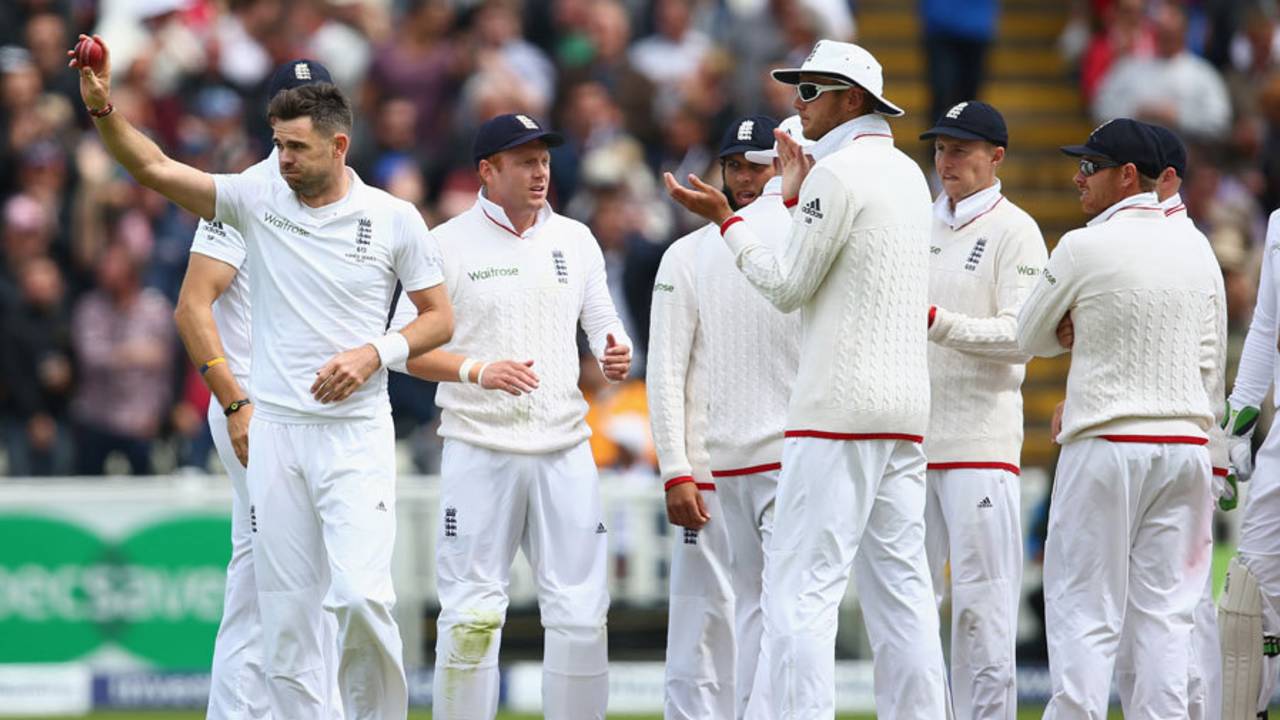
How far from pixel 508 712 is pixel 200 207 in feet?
18.8

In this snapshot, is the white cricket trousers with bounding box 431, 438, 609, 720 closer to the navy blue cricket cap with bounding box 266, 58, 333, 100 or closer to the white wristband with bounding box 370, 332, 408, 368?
the white wristband with bounding box 370, 332, 408, 368

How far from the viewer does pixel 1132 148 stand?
27.6ft

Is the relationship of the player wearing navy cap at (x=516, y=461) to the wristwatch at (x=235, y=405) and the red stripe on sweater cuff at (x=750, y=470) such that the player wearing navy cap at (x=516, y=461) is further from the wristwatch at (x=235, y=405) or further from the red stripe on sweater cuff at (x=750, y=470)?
the wristwatch at (x=235, y=405)

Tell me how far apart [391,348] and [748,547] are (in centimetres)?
190

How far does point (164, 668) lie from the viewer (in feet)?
42.7

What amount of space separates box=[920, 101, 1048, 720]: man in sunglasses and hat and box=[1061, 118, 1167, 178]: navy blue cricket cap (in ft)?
2.02

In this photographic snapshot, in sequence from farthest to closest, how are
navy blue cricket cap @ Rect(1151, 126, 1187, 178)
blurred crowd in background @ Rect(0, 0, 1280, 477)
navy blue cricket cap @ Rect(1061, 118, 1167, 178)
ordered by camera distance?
blurred crowd in background @ Rect(0, 0, 1280, 477) → navy blue cricket cap @ Rect(1151, 126, 1187, 178) → navy blue cricket cap @ Rect(1061, 118, 1167, 178)

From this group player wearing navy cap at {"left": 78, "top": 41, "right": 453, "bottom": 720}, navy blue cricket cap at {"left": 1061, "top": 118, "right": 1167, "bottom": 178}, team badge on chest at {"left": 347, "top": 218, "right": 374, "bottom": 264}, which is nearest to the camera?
player wearing navy cap at {"left": 78, "top": 41, "right": 453, "bottom": 720}

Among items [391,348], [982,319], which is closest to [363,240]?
[391,348]

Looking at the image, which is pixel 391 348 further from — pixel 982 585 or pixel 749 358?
pixel 982 585

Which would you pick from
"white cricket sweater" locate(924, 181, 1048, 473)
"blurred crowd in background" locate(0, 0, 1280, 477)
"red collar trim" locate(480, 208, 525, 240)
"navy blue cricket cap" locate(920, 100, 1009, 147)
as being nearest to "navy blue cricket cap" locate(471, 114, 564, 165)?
"red collar trim" locate(480, 208, 525, 240)

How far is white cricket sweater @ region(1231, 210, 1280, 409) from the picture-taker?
30.3ft

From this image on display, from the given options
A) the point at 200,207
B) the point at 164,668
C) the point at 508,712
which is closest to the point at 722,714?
the point at 200,207

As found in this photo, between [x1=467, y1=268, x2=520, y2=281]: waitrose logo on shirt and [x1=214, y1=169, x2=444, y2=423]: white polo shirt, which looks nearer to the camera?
[x1=214, y1=169, x2=444, y2=423]: white polo shirt
